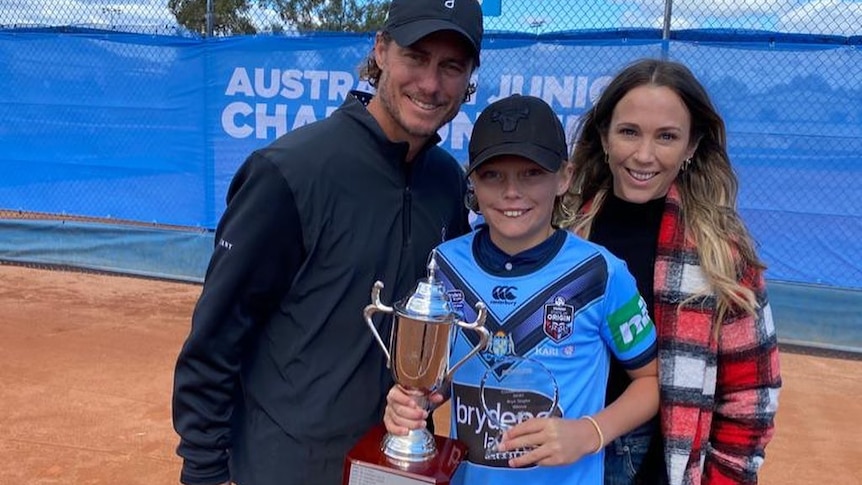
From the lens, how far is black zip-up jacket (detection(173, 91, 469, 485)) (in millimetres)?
1665

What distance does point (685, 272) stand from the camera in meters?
1.72

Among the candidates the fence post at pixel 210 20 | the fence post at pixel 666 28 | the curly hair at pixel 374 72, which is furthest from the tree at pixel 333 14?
the curly hair at pixel 374 72

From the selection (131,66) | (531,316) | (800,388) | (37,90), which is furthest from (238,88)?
(531,316)

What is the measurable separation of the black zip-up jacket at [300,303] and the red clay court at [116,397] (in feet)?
6.41

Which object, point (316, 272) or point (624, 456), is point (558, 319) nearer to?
point (624, 456)

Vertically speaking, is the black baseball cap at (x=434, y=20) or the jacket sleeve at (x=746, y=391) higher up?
the black baseball cap at (x=434, y=20)

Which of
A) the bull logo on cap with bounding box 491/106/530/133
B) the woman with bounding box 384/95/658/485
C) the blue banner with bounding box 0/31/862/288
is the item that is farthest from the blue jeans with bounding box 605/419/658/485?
the blue banner with bounding box 0/31/862/288

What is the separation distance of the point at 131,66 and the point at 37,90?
3.29 ft

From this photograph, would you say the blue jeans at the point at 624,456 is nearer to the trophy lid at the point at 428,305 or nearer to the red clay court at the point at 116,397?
the trophy lid at the point at 428,305

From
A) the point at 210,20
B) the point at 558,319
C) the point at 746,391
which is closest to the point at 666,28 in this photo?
the point at 210,20

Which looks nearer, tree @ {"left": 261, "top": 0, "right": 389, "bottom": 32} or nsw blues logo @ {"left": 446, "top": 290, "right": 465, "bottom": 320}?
nsw blues logo @ {"left": 446, "top": 290, "right": 465, "bottom": 320}

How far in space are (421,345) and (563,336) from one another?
1.09ft

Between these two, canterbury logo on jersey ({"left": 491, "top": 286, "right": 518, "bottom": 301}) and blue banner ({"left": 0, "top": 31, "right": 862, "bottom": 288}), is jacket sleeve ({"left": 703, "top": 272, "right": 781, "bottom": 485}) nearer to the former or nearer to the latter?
canterbury logo on jersey ({"left": 491, "top": 286, "right": 518, "bottom": 301})

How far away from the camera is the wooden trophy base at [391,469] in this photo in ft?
4.80
